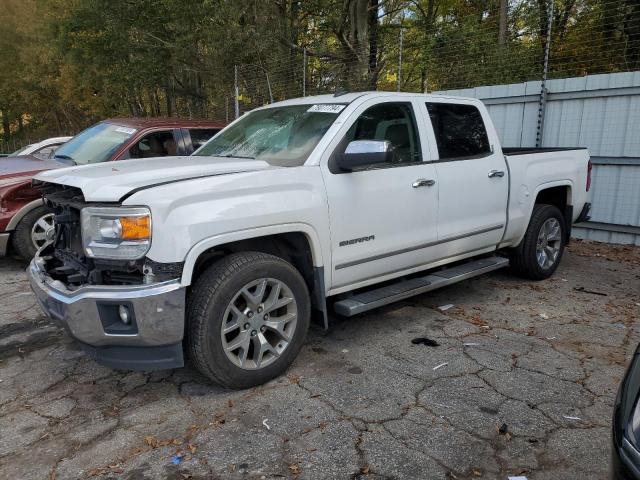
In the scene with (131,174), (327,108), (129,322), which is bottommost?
(129,322)

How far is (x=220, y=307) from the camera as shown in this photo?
116 inches

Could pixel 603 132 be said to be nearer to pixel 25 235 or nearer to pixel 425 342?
pixel 425 342

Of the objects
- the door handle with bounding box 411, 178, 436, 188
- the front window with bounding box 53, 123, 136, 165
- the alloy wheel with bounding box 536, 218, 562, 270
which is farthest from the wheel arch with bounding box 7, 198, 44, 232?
the alloy wheel with bounding box 536, 218, 562, 270

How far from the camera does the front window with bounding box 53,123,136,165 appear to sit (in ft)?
20.8

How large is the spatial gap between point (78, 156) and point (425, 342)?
5.08m

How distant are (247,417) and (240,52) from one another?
1191 centimetres

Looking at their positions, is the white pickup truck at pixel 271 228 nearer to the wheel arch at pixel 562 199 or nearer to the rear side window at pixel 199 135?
the wheel arch at pixel 562 199

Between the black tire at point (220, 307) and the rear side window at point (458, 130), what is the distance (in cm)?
204

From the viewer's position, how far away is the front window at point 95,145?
250 inches

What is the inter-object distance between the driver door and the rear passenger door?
180 millimetres

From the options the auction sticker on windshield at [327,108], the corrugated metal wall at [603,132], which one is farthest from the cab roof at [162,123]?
the corrugated metal wall at [603,132]

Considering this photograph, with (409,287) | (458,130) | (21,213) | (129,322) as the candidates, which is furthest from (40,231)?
(458,130)

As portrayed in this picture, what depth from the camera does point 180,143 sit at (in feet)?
22.1

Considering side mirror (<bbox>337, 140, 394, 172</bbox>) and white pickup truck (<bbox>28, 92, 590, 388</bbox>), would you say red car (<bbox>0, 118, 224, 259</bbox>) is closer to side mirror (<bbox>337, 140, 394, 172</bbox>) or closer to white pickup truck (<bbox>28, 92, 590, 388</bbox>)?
white pickup truck (<bbox>28, 92, 590, 388</bbox>)
